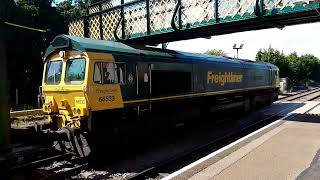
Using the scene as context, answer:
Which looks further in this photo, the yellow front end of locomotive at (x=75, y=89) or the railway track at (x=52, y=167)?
the yellow front end of locomotive at (x=75, y=89)

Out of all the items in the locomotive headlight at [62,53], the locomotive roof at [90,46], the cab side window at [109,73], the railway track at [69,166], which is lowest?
the railway track at [69,166]

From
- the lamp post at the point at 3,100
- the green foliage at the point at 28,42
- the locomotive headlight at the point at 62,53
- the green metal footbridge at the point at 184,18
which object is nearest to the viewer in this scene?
the lamp post at the point at 3,100

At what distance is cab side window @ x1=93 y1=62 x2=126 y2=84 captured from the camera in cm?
1057

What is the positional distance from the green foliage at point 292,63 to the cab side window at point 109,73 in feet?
149

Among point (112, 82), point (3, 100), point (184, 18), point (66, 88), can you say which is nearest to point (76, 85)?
point (66, 88)

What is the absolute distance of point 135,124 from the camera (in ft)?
39.1

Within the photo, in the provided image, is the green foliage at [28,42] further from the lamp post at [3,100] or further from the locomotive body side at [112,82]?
the lamp post at [3,100]

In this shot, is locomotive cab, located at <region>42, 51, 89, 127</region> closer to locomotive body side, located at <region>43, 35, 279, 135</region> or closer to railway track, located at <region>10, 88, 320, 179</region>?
locomotive body side, located at <region>43, 35, 279, 135</region>

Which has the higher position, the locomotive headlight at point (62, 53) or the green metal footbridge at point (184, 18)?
the green metal footbridge at point (184, 18)

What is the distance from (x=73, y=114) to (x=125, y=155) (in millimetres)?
2287

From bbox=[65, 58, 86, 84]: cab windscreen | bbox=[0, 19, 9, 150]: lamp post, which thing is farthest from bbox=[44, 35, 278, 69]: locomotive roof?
bbox=[0, 19, 9, 150]: lamp post

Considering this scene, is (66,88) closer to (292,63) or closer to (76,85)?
(76,85)

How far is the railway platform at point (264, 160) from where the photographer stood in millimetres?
8531

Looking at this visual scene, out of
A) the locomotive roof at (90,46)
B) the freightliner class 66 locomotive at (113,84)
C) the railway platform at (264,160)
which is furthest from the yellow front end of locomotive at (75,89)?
the railway platform at (264,160)
